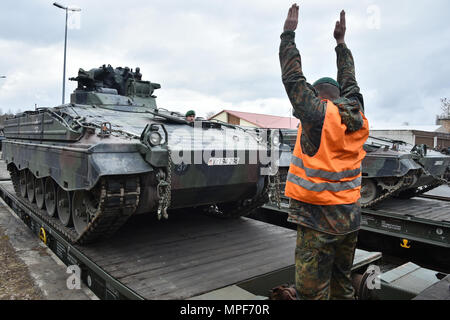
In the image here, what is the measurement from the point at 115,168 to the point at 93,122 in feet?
4.77

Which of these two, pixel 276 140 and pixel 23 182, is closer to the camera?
pixel 276 140

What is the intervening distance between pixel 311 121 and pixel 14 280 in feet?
13.8

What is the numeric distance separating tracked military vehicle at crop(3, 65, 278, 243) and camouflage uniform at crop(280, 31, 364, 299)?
192cm

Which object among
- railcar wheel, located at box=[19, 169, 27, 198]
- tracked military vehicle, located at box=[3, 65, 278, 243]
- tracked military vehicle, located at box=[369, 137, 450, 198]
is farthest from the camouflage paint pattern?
tracked military vehicle, located at box=[369, 137, 450, 198]

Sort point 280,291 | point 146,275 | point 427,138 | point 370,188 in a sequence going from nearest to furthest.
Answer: point 280,291 → point 146,275 → point 370,188 → point 427,138

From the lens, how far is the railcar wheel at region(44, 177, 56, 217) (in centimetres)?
580

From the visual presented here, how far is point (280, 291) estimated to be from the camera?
3.01 meters

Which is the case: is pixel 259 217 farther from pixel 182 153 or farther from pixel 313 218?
pixel 313 218

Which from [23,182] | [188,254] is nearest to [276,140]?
[188,254]

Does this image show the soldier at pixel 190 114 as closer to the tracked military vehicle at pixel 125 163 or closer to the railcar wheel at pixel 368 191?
the tracked military vehicle at pixel 125 163

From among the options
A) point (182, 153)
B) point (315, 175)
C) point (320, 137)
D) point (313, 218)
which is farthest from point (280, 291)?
point (182, 153)

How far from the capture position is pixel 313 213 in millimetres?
2428

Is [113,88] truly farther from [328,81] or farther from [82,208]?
[328,81]

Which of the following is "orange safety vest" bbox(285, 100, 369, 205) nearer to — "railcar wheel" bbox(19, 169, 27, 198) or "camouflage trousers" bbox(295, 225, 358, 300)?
"camouflage trousers" bbox(295, 225, 358, 300)
